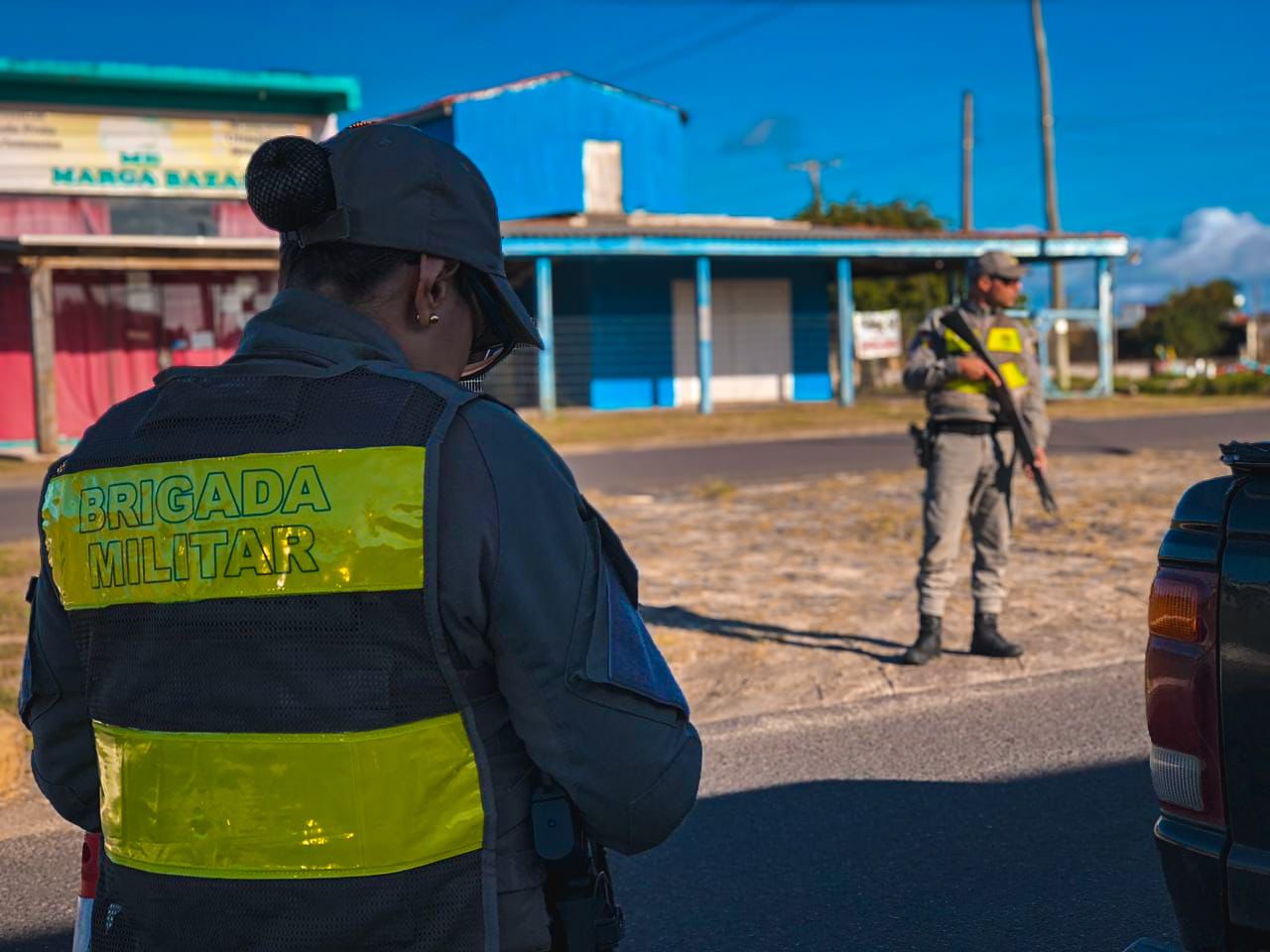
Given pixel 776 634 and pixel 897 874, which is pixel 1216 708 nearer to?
pixel 897 874

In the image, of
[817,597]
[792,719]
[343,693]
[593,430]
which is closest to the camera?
[343,693]

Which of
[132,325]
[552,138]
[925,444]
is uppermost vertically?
[552,138]

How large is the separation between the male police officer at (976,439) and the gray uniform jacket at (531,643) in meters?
4.89

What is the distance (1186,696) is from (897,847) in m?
1.97

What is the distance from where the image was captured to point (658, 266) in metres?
29.4

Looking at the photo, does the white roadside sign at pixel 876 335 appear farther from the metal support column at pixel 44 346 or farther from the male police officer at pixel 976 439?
the male police officer at pixel 976 439

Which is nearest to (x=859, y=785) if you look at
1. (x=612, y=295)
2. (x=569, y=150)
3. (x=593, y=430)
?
(x=593, y=430)

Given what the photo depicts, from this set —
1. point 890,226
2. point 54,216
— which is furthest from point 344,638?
point 890,226

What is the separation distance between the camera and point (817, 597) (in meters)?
8.34

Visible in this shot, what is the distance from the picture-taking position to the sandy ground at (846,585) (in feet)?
21.4

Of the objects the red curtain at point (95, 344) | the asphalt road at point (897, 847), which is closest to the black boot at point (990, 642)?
the asphalt road at point (897, 847)

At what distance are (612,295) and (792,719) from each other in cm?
2374

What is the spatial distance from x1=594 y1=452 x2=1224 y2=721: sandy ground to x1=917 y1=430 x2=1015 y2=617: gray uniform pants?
1.21 feet

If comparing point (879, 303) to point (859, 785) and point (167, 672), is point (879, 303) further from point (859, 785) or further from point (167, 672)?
point (167, 672)
